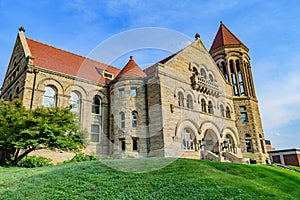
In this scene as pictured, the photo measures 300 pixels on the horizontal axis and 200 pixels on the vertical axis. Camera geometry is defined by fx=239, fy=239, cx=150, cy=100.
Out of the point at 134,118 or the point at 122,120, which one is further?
the point at 122,120

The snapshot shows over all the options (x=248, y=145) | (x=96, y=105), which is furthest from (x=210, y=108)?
(x=96, y=105)

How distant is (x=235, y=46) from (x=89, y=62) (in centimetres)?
2143

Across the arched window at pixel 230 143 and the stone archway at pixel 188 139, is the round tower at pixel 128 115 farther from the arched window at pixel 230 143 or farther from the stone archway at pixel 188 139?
the arched window at pixel 230 143

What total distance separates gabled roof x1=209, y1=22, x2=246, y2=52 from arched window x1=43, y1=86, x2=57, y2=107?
81.5ft

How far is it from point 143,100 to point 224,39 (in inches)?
793

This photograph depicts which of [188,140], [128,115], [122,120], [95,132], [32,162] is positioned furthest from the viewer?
[95,132]

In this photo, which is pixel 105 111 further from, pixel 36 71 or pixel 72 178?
pixel 72 178

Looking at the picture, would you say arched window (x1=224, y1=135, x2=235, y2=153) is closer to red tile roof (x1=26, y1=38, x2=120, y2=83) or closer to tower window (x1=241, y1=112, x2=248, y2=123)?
tower window (x1=241, y1=112, x2=248, y2=123)

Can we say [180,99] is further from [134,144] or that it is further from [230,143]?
[230,143]

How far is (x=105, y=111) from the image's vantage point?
25.8 m

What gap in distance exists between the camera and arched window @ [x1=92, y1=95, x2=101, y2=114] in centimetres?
2560

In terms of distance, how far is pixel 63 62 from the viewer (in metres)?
26.4

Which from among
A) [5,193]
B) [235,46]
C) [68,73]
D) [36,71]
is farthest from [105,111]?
[235,46]

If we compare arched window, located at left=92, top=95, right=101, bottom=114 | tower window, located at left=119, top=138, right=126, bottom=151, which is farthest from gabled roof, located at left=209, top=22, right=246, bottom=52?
tower window, located at left=119, top=138, right=126, bottom=151
